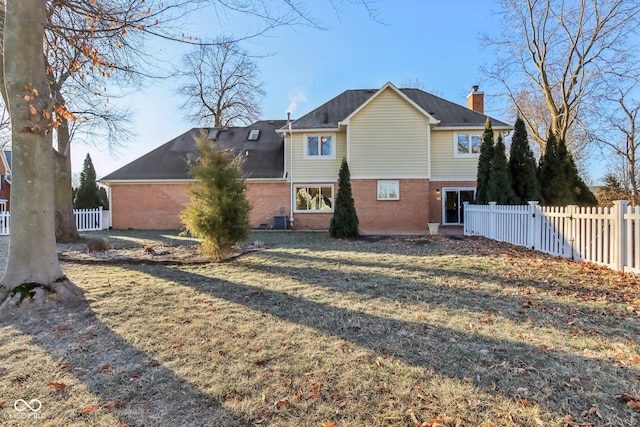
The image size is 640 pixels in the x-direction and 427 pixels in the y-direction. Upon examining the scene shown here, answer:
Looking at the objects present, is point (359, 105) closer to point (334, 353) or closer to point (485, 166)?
point (485, 166)

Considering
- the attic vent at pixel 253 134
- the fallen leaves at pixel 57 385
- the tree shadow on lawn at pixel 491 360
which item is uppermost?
the attic vent at pixel 253 134

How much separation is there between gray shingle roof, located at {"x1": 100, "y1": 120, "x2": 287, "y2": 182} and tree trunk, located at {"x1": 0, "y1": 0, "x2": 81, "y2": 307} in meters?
12.4

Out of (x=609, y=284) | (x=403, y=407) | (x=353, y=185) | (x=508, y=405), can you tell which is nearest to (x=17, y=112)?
(x=403, y=407)

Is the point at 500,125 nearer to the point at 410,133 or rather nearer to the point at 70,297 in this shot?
the point at 410,133

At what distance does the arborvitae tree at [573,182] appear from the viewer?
45.0 feet

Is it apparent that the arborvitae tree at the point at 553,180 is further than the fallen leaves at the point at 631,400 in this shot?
Yes

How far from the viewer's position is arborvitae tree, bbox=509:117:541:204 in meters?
13.1

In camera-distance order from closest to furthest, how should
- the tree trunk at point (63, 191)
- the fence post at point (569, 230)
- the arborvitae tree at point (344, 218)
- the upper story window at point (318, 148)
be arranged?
the fence post at point (569, 230)
the tree trunk at point (63, 191)
the arborvitae tree at point (344, 218)
the upper story window at point (318, 148)

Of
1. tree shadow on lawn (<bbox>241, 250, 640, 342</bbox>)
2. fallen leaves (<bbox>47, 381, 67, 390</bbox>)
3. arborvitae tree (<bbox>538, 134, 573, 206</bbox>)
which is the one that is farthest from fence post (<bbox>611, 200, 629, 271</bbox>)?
fallen leaves (<bbox>47, 381, 67, 390</bbox>)

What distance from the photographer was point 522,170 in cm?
1331

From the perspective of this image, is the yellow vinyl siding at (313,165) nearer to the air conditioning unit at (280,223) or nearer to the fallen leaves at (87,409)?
the air conditioning unit at (280,223)

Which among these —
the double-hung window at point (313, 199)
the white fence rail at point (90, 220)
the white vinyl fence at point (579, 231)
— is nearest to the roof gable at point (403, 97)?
the double-hung window at point (313, 199)

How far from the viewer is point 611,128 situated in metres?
26.0

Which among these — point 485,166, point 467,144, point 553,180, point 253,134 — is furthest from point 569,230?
point 253,134
